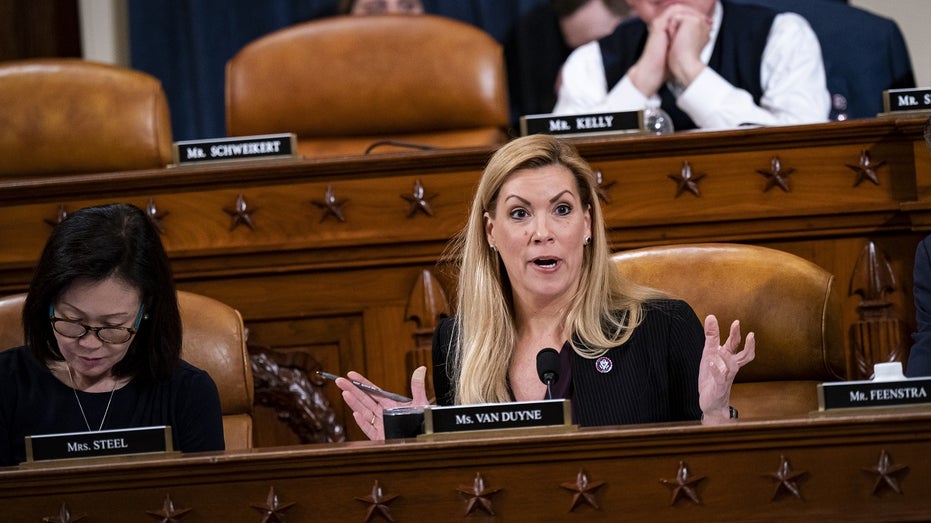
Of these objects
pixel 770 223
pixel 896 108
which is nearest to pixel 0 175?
pixel 770 223

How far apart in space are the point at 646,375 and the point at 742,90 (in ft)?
5.45

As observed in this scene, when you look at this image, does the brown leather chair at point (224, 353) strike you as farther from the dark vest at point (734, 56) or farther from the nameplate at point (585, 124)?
the dark vest at point (734, 56)

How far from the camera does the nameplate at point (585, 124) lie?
2.67 metres

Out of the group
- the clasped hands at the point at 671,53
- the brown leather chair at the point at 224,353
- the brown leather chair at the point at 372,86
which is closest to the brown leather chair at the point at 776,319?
the brown leather chair at the point at 224,353

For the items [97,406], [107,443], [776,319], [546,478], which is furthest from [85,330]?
[776,319]

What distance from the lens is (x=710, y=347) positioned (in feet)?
5.80

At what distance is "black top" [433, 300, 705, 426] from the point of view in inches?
80.3

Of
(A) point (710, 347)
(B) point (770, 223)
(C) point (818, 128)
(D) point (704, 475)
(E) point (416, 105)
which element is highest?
(E) point (416, 105)

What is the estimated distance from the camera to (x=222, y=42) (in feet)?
14.9

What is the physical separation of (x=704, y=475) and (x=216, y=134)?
3430 mm

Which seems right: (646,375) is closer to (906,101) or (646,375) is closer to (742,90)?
(906,101)

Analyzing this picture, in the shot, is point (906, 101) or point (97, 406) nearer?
point (97, 406)

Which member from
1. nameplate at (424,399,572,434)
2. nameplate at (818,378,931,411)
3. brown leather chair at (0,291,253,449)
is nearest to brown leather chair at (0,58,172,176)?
brown leather chair at (0,291,253,449)

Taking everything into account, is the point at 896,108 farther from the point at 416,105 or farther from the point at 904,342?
the point at 416,105
